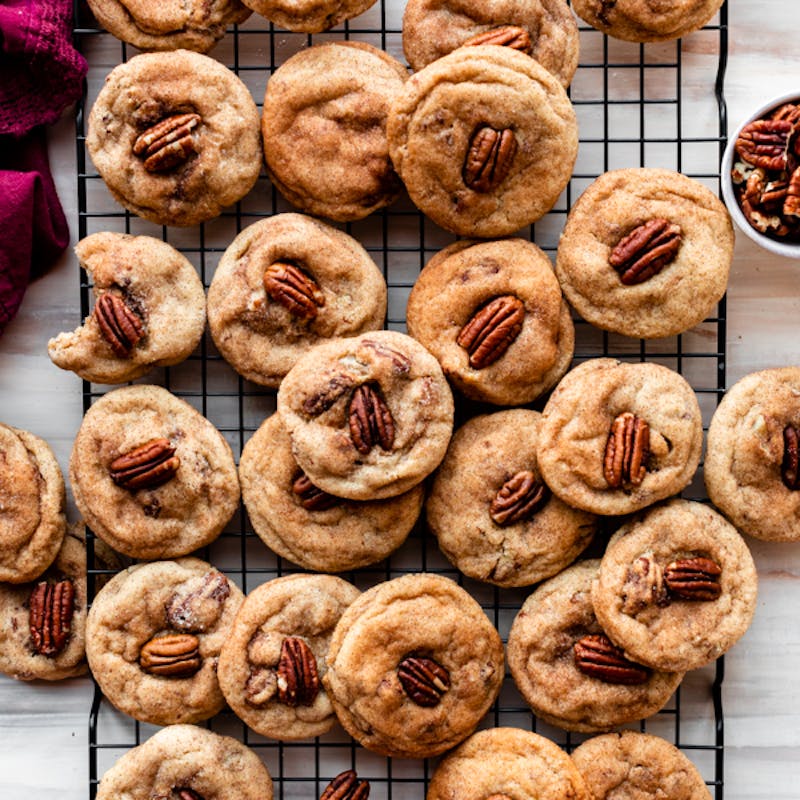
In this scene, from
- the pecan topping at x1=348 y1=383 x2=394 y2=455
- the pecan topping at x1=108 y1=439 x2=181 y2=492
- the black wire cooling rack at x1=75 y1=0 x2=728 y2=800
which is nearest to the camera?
the pecan topping at x1=348 y1=383 x2=394 y2=455

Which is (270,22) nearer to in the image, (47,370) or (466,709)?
(47,370)

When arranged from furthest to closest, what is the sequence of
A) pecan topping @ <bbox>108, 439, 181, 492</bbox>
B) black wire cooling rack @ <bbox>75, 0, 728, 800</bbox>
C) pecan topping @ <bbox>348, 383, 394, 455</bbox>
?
black wire cooling rack @ <bbox>75, 0, 728, 800</bbox> < pecan topping @ <bbox>108, 439, 181, 492</bbox> < pecan topping @ <bbox>348, 383, 394, 455</bbox>

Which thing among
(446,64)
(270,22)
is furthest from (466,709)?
(270,22)

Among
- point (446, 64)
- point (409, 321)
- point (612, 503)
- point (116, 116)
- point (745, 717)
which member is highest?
point (446, 64)

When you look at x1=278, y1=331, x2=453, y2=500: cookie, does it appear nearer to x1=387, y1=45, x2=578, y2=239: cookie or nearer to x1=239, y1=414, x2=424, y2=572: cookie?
x1=239, y1=414, x2=424, y2=572: cookie

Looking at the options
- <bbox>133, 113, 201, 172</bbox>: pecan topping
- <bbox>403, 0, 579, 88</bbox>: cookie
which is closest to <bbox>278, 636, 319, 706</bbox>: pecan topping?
<bbox>133, 113, 201, 172</bbox>: pecan topping

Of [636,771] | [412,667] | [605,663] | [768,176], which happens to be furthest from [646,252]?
[636,771]

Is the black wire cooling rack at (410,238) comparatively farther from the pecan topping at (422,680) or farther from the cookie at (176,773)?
the pecan topping at (422,680)
